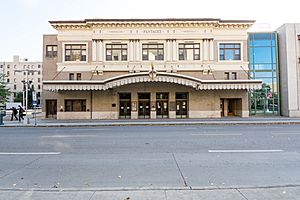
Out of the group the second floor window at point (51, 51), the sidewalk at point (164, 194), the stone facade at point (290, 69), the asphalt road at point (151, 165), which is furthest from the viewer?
the second floor window at point (51, 51)

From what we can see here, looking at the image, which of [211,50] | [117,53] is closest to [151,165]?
[117,53]

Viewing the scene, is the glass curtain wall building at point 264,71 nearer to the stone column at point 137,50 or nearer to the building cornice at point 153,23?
the building cornice at point 153,23

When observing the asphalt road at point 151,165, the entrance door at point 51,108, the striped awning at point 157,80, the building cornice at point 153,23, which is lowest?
the asphalt road at point 151,165

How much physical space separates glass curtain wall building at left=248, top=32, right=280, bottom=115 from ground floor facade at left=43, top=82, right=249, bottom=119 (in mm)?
2966

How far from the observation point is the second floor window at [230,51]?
32.3 m

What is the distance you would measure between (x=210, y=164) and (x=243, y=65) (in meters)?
27.2

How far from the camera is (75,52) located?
32.4 meters

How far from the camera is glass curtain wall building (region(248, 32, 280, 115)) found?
3338cm

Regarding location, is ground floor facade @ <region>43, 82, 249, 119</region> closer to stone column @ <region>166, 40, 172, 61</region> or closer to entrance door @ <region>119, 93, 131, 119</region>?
entrance door @ <region>119, 93, 131, 119</region>

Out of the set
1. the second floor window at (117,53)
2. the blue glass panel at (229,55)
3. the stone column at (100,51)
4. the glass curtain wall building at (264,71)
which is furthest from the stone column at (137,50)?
the glass curtain wall building at (264,71)

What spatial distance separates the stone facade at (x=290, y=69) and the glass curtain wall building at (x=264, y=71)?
1.00 meters

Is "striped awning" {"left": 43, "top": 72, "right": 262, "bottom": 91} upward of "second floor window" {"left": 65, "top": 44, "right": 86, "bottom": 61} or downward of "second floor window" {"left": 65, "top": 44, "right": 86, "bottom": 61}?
downward

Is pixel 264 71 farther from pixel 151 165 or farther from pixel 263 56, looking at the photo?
A: pixel 151 165

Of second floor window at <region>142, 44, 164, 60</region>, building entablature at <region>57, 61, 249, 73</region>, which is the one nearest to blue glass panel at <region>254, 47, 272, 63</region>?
building entablature at <region>57, 61, 249, 73</region>
